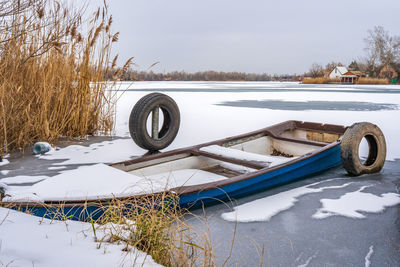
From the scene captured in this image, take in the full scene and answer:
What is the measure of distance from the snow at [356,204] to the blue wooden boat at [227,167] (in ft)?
1.69

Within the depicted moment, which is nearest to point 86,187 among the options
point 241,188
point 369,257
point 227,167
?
point 241,188

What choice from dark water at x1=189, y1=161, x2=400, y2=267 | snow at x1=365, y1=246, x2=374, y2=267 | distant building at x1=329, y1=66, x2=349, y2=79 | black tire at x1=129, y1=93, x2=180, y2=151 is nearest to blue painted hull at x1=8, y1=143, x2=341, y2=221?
dark water at x1=189, y1=161, x2=400, y2=267

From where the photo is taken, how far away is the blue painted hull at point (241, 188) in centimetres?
203

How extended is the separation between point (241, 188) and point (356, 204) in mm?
994

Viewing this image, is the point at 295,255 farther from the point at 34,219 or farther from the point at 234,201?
the point at 34,219

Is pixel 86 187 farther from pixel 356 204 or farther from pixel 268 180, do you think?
pixel 356 204

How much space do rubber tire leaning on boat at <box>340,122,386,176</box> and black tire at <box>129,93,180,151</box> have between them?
231cm

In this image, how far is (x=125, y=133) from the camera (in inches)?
248

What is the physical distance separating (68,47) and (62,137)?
1415 millimetres

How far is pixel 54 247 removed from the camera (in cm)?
146

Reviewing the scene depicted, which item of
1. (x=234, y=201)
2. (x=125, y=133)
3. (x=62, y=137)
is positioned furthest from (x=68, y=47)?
(x=234, y=201)

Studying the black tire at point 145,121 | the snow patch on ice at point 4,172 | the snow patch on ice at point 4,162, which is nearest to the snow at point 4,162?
the snow patch on ice at point 4,162

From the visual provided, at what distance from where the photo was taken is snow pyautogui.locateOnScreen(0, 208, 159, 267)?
1.35 meters

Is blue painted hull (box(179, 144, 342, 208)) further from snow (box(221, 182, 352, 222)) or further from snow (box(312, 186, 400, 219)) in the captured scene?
snow (box(312, 186, 400, 219))
